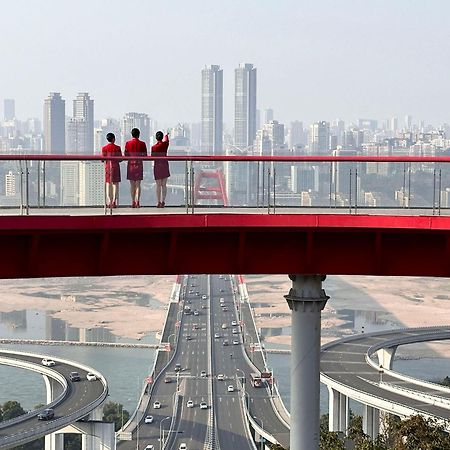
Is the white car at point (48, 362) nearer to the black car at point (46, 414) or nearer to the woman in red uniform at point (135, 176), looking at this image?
the black car at point (46, 414)

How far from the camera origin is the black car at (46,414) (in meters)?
37.9

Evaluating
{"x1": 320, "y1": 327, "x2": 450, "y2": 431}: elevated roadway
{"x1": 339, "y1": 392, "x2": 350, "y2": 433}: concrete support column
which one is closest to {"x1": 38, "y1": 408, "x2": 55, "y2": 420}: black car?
{"x1": 320, "y1": 327, "x2": 450, "y2": 431}: elevated roadway

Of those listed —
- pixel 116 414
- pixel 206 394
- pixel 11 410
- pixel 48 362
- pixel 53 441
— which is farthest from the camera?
pixel 206 394

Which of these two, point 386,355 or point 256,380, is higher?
point 386,355

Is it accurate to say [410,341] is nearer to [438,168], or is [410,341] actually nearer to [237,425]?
[237,425]

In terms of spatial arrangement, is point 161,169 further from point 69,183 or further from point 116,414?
point 116,414

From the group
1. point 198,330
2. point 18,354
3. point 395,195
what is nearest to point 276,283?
point 198,330

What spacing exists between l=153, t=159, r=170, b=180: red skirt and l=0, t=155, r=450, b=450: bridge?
182 mm

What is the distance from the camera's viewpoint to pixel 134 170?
30.7ft

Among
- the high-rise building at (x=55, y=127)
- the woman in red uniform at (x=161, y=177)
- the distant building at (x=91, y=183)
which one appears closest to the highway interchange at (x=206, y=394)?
the high-rise building at (x=55, y=127)

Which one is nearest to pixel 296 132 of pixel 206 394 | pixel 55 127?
pixel 55 127

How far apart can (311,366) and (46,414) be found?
101 feet

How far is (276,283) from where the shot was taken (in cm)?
10706

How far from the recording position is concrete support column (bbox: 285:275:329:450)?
931cm
